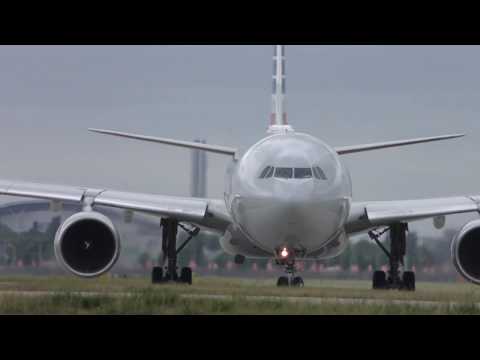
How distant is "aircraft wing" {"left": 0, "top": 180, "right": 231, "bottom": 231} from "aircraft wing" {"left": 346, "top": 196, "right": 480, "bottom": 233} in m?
2.86

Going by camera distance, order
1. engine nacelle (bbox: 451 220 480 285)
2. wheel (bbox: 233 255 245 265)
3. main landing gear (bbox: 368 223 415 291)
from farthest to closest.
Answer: wheel (bbox: 233 255 245 265), main landing gear (bbox: 368 223 415 291), engine nacelle (bbox: 451 220 480 285)

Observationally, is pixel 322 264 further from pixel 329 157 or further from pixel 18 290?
pixel 18 290

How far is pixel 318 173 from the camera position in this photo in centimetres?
2352

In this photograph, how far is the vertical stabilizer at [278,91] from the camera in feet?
104

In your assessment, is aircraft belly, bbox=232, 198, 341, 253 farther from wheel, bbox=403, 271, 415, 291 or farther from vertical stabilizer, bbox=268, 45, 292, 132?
vertical stabilizer, bbox=268, 45, 292, 132

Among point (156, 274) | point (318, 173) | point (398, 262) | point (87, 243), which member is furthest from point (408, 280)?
point (87, 243)

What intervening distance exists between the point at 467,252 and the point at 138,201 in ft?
24.7

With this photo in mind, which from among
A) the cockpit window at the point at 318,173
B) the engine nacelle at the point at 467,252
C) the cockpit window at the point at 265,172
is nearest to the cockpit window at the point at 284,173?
the cockpit window at the point at 265,172

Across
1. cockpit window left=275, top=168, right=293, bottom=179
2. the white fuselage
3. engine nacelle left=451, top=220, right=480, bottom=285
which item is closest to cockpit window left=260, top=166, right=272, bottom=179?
the white fuselage

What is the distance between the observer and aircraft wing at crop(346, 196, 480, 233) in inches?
1051

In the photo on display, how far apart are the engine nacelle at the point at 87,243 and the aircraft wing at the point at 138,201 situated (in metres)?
1.85

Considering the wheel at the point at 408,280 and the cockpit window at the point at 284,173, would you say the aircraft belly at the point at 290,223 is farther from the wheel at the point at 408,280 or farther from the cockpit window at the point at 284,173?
the wheel at the point at 408,280
